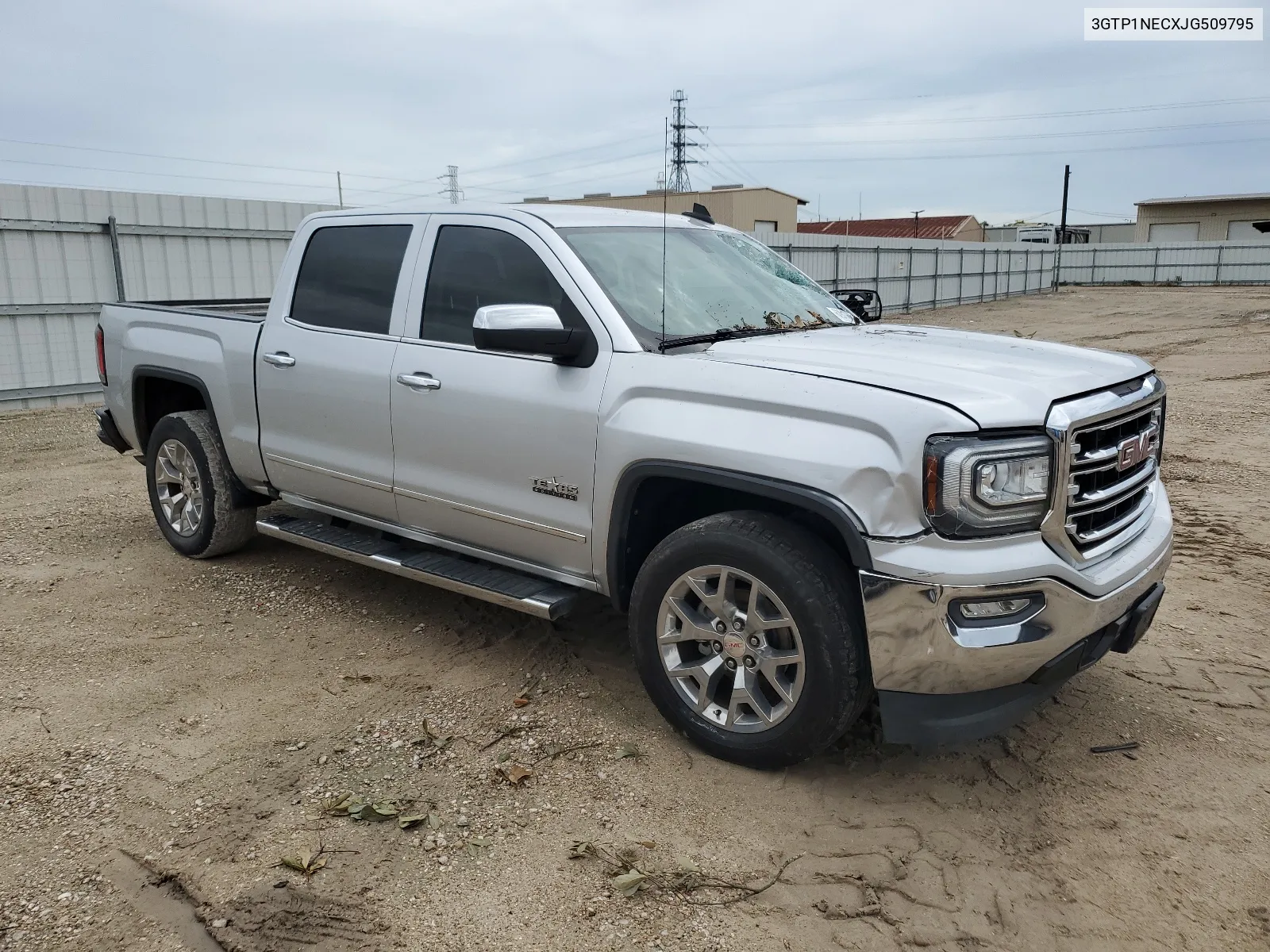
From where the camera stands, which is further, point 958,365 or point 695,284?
point 695,284

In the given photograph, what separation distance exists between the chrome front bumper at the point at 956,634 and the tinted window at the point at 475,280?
5.64ft

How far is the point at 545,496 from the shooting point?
3.80 m

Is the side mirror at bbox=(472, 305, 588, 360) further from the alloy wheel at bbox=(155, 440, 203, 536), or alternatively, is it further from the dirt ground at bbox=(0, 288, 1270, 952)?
the alloy wheel at bbox=(155, 440, 203, 536)

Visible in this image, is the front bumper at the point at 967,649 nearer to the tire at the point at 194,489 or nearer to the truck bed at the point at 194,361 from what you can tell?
the truck bed at the point at 194,361

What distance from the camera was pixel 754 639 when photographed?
3.27 m

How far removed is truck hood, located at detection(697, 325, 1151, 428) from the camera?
9.72 ft

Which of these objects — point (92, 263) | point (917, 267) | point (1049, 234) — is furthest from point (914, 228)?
point (92, 263)

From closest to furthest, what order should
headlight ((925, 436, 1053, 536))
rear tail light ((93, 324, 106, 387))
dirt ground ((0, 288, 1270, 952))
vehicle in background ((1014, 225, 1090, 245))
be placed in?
dirt ground ((0, 288, 1270, 952)) → headlight ((925, 436, 1053, 536)) → rear tail light ((93, 324, 106, 387)) → vehicle in background ((1014, 225, 1090, 245))

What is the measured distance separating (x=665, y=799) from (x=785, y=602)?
79 cm

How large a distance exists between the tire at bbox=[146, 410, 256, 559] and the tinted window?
73.3 inches

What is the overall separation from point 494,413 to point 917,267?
27.9 meters

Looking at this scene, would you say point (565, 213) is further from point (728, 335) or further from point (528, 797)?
point (528, 797)

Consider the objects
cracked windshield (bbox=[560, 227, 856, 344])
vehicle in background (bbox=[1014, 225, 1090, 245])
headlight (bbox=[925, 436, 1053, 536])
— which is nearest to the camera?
headlight (bbox=[925, 436, 1053, 536])

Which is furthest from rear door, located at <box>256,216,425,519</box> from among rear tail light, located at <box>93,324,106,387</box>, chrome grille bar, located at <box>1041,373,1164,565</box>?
chrome grille bar, located at <box>1041,373,1164,565</box>
